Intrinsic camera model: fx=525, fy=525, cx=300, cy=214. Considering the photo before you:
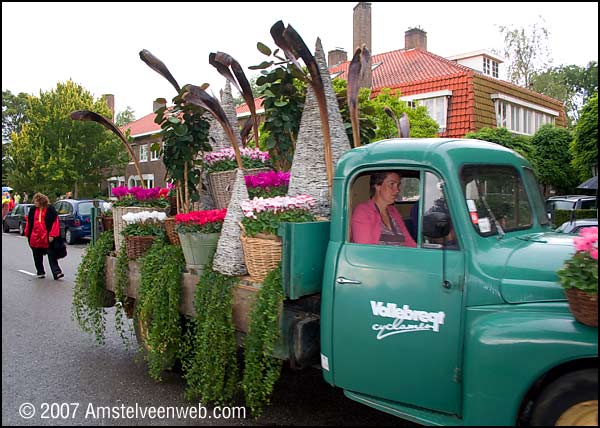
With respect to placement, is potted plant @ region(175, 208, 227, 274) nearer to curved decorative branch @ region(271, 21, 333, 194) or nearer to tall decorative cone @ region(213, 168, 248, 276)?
tall decorative cone @ region(213, 168, 248, 276)

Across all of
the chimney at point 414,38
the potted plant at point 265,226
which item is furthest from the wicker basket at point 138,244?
the chimney at point 414,38

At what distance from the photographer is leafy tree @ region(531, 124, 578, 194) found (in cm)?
1917

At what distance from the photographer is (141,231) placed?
16.6 ft

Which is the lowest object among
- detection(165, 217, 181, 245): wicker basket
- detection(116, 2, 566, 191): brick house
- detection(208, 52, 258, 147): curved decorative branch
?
detection(165, 217, 181, 245): wicker basket

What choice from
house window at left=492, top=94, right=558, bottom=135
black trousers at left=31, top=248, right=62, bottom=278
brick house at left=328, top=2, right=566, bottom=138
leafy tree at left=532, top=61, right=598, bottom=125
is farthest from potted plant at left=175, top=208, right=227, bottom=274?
leafy tree at left=532, top=61, right=598, bottom=125

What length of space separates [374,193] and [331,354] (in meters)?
1.15

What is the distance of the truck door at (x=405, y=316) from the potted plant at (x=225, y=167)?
226 centimetres

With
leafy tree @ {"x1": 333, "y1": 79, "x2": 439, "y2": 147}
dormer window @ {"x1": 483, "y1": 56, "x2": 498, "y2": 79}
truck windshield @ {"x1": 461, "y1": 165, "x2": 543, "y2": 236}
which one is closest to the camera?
truck windshield @ {"x1": 461, "y1": 165, "x2": 543, "y2": 236}

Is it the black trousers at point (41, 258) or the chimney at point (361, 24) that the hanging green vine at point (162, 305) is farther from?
the chimney at point (361, 24)

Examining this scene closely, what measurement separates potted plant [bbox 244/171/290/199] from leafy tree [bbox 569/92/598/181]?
46.1 ft

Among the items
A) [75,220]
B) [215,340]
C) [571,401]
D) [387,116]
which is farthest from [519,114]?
[571,401]

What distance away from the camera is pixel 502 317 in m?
2.83

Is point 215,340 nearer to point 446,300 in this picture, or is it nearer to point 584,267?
point 446,300

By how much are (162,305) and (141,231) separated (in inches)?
39.7
